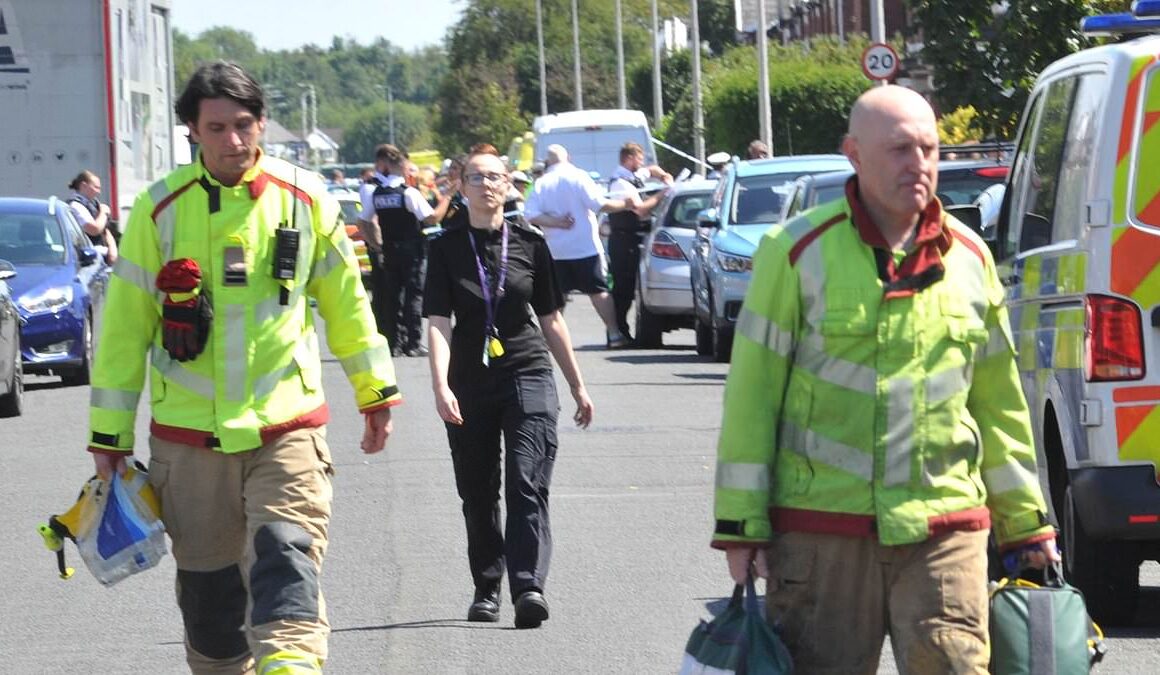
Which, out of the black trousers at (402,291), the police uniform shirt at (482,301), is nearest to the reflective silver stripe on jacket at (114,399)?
the police uniform shirt at (482,301)

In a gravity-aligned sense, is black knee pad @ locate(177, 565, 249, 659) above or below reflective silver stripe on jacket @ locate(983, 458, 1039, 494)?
below

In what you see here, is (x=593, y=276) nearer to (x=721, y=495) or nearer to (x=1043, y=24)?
(x=1043, y=24)

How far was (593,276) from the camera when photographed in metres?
21.3

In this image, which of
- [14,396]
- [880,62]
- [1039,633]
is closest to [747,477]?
[1039,633]

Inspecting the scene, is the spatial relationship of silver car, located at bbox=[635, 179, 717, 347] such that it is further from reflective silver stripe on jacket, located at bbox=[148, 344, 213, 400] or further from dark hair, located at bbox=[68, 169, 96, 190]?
reflective silver stripe on jacket, located at bbox=[148, 344, 213, 400]

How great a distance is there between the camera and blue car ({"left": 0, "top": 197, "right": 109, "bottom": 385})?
19.1 metres

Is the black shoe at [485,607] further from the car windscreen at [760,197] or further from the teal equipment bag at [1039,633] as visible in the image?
the car windscreen at [760,197]

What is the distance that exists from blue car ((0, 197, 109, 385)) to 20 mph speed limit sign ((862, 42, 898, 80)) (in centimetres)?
1091

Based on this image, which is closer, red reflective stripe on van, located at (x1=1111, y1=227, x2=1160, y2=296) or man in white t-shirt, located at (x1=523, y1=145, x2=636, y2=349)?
red reflective stripe on van, located at (x1=1111, y1=227, x2=1160, y2=296)

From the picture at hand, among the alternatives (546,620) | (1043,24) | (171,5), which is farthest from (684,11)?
(546,620)

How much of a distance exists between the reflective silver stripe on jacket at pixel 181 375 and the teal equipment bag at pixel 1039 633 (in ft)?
7.29

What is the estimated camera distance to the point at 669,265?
22359mm

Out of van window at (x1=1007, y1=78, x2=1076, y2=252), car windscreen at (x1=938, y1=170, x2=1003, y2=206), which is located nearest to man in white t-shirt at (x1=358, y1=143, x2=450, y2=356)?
car windscreen at (x1=938, y1=170, x2=1003, y2=206)

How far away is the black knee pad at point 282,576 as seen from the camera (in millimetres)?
5738
